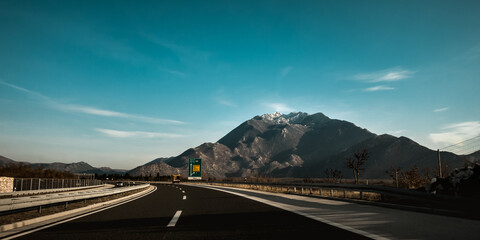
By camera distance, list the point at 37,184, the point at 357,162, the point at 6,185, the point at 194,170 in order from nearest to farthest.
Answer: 1. the point at 37,184
2. the point at 6,185
3. the point at 357,162
4. the point at 194,170

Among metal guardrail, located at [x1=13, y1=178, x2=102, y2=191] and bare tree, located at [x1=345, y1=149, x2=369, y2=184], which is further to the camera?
bare tree, located at [x1=345, y1=149, x2=369, y2=184]

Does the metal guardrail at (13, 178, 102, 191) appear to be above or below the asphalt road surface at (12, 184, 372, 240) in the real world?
below

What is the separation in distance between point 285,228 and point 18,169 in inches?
2608

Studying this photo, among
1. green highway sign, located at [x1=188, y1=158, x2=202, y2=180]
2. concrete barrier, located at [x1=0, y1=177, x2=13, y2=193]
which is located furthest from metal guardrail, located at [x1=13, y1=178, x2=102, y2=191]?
green highway sign, located at [x1=188, y1=158, x2=202, y2=180]

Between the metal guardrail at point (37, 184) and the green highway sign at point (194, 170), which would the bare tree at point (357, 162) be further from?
the metal guardrail at point (37, 184)

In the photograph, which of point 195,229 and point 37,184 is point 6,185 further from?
point 195,229

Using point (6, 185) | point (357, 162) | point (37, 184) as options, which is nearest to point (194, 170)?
point (37, 184)

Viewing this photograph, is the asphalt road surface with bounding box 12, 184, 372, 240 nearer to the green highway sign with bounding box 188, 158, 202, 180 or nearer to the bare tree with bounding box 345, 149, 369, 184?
the bare tree with bounding box 345, 149, 369, 184

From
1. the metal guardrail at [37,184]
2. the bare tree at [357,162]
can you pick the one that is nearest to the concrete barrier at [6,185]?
the metal guardrail at [37,184]

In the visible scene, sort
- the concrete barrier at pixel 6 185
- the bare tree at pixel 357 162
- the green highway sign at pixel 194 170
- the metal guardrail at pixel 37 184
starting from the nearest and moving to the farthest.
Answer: the metal guardrail at pixel 37 184
the concrete barrier at pixel 6 185
the bare tree at pixel 357 162
the green highway sign at pixel 194 170

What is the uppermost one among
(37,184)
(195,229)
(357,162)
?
(357,162)

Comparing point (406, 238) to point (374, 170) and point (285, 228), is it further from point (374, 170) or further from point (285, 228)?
point (374, 170)

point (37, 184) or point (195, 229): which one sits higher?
point (195, 229)

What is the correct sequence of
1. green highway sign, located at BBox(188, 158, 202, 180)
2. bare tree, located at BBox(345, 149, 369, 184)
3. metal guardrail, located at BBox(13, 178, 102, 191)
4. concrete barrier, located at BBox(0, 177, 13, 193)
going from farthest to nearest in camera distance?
green highway sign, located at BBox(188, 158, 202, 180)
bare tree, located at BBox(345, 149, 369, 184)
concrete barrier, located at BBox(0, 177, 13, 193)
metal guardrail, located at BBox(13, 178, 102, 191)
